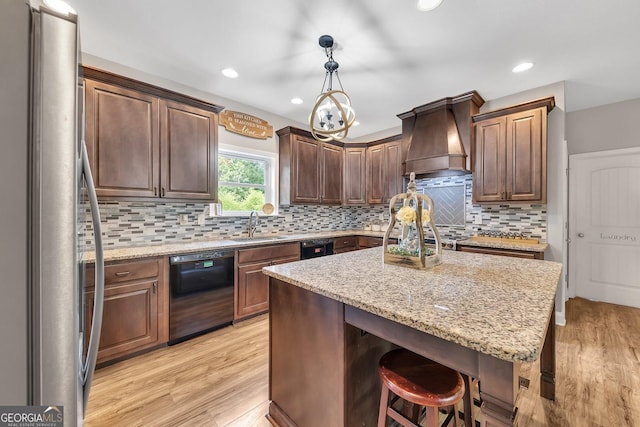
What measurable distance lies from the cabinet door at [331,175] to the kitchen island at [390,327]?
2484 mm

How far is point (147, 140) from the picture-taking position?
2430 millimetres

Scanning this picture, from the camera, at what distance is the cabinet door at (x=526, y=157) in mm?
2801

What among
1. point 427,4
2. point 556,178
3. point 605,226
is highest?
point 427,4

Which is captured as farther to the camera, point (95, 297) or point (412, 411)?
point (412, 411)

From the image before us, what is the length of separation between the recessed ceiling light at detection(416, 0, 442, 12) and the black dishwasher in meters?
2.64

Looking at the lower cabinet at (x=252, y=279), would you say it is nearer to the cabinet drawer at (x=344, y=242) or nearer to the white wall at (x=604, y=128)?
the cabinet drawer at (x=344, y=242)

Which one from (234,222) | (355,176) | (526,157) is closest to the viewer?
(526,157)

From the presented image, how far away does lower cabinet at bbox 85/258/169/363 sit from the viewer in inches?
80.5

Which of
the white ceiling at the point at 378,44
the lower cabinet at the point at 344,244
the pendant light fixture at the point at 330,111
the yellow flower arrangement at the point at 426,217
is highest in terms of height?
the white ceiling at the point at 378,44

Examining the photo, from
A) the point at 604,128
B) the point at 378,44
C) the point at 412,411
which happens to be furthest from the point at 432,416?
the point at 604,128

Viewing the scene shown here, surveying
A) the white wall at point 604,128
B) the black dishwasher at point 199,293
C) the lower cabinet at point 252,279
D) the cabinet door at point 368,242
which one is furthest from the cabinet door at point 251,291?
the white wall at point 604,128

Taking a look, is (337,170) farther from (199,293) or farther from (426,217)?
(426,217)

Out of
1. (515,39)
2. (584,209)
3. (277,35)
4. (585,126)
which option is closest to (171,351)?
(277,35)

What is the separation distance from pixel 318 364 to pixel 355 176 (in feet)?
11.8
